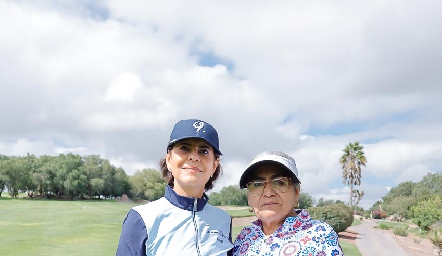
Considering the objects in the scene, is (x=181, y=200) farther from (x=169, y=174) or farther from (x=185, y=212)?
(x=169, y=174)

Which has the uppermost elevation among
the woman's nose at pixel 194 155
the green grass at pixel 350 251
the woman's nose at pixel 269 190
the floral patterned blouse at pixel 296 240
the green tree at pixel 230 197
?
the green tree at pixel 230 197

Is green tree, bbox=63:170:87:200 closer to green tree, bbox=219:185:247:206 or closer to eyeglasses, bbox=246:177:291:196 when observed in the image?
green tree, bbox=219:185:247:206

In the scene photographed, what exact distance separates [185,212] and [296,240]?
2.71 feet

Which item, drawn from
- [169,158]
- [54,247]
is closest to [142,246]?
[169,158]

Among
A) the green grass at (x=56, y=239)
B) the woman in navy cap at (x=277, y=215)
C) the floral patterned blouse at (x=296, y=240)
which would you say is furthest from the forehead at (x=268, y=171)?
the green grass at (x=56, y=239)

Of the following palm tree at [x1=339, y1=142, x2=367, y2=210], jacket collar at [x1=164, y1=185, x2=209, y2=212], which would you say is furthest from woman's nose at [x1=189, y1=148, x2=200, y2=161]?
palm tree at [x1=339, y1=142, x2=367, y2=210]

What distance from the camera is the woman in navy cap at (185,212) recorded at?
3.12 m

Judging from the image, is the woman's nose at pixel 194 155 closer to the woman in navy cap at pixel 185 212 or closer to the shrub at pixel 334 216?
the woman in navy cap at pixel 185 212

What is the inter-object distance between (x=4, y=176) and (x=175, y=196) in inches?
3106

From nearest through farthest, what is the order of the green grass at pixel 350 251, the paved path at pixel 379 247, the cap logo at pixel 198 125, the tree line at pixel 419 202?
the cap logo at pixel 198 125 < the green grass at pixel 350 251 < the paved path at pixel 379 247 < the tree line at pixel 419 202

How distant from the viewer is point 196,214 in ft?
11.1

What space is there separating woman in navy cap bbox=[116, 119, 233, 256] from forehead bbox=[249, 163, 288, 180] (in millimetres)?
371

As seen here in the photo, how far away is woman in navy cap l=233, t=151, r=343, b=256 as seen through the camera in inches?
117

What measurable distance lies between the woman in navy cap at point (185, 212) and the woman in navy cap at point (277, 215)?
249 mm
